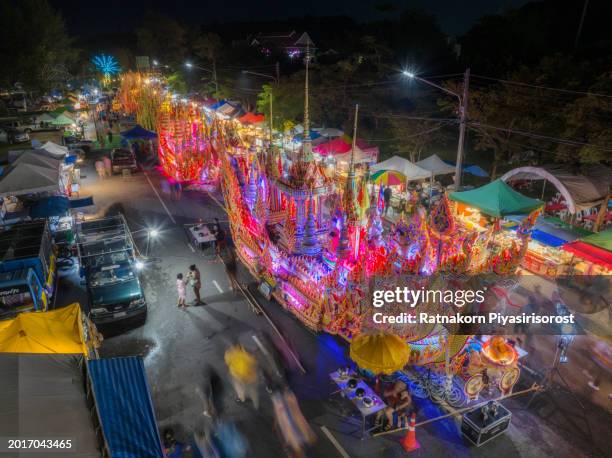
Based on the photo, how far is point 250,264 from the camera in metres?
13.9

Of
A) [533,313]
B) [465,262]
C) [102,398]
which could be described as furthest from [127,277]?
[533,313]

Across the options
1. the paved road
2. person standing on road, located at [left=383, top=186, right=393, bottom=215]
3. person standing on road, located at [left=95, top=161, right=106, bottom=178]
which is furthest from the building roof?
the paved road

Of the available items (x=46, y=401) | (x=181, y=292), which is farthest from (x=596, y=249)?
(x=46, y=401)

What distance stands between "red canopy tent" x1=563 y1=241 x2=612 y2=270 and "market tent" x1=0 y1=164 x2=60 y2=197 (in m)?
20.6

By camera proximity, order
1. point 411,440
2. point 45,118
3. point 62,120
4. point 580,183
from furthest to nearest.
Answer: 1. point 45,118
2. point 62,120
3. point 580,183
4. point 411,440

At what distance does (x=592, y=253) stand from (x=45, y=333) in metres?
13.8

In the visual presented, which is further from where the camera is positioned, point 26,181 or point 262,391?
point 26,181

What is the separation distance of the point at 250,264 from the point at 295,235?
10.8 feet

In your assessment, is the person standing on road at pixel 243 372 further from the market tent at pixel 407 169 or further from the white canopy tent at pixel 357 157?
the white canopy tent at pixel 357 157

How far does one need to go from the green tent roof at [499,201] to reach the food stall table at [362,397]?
29.1 feet

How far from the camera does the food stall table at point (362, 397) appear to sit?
810 centimetres

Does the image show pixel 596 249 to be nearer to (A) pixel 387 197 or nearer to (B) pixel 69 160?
(A) pixel 387 197

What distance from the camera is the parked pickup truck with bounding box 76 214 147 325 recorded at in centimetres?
1160

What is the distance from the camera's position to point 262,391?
940cm
